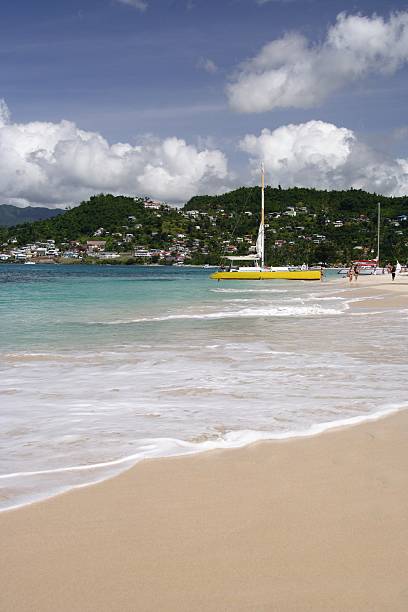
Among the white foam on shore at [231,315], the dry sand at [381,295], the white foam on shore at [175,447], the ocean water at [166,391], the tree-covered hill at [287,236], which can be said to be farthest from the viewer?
the tree-covered hill at [287,236]

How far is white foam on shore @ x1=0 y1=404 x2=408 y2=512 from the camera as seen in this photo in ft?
14.5

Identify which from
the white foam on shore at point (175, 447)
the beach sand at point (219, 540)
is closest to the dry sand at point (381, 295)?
the white foam on shore at point (175, 447)

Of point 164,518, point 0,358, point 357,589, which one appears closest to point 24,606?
point 164,518

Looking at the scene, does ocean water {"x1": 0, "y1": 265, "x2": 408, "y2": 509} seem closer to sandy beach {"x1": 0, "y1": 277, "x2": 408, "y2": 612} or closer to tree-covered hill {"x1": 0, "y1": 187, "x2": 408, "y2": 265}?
sandy beach {"x1": 0, "y1": 277, "x2": 408, "y2": 612}

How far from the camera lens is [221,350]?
12164 mm

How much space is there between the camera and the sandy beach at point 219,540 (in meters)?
2.86

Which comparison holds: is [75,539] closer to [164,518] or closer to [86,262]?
[164,518]

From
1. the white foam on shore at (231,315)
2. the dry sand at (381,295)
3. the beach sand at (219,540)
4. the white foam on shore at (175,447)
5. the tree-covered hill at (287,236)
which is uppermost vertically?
the tree-covered hill at (287,236)

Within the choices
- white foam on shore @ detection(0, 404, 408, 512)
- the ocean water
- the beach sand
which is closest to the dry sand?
the ocean water

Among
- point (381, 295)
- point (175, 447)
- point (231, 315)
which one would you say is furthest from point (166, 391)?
point (381, 295)

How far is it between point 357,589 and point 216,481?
1.64 m

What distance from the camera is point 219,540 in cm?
342

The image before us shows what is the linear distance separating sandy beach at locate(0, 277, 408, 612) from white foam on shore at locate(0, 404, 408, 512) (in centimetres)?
12

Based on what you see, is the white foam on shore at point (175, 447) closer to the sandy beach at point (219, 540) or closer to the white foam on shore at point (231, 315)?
the sandy beach at point (219, 540)
